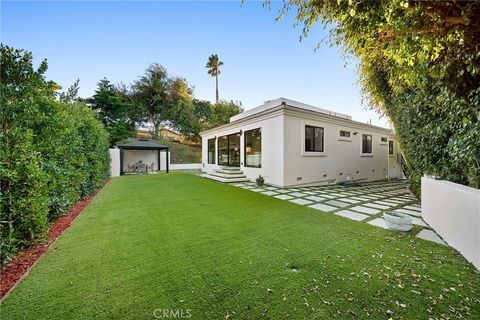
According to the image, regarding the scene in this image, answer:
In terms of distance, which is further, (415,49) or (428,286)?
(415,49)

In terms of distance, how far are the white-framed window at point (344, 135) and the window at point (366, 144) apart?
1587mm

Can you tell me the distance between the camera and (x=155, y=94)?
78.4 ft

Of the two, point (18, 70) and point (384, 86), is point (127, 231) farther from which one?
point (384, 86)

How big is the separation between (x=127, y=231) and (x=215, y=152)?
35.4ft

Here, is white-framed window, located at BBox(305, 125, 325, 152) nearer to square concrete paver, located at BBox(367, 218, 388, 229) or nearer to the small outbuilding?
square concrete paver, located at BBox(367, 218, 388, 229)

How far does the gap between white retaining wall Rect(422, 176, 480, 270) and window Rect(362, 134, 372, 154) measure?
8.41 m

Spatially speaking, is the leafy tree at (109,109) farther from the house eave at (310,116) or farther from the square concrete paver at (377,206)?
the square concrete paver at (377,206)

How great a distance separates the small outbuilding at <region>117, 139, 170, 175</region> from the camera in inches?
630

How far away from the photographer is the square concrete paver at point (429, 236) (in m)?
3.09

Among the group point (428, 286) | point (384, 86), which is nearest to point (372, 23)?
point (428, 286)

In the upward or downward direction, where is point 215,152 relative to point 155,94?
downward

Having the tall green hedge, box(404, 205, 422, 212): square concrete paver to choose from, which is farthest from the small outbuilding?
box(404, 205, 422, 212): square concrete paver

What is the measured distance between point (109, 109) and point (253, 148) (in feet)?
55.7

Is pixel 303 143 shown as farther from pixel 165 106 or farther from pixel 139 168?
pixel 165 106
